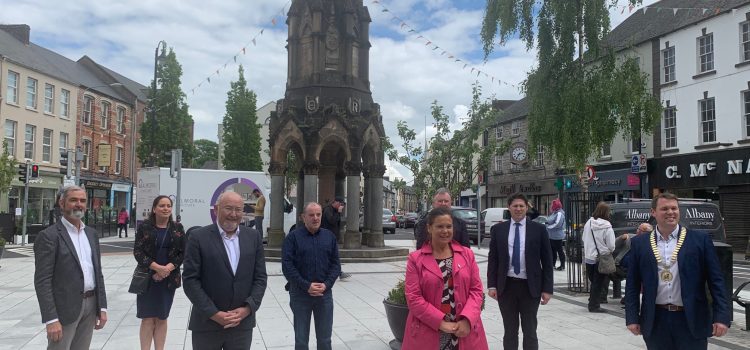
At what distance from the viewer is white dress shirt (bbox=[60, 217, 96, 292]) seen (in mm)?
4840

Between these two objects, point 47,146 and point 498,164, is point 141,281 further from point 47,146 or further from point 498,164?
point 498,164

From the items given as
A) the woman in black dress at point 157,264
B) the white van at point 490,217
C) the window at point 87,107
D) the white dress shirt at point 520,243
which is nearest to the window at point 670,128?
the white van at point 490,217

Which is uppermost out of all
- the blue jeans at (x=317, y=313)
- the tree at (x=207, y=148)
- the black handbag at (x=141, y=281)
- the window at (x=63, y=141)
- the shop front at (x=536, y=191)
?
the tree at (x=207, y=148)

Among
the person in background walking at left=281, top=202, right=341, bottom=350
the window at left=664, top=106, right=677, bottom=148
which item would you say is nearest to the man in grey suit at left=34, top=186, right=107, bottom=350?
the person in background walking at left=281, top=202, right=341, bottom=350

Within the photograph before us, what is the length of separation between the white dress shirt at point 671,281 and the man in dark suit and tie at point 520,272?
1.50 meters

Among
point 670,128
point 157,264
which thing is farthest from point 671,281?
point 670,128

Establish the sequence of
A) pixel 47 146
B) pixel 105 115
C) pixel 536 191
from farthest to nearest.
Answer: pixel 105 115 < pixel 536 191 < pixel 47 146

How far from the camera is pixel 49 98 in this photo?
4003cm

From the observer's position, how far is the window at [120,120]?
4906 cm

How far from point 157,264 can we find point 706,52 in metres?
27.2

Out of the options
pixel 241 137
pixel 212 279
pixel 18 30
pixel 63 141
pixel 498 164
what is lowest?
pixel 212 279

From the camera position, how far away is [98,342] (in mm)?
7273

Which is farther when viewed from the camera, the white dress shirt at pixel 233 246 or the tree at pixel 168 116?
the tree at pixel 168 116

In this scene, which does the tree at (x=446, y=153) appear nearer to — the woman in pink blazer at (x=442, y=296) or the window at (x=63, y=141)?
the woman in pink blazer at (x=442, y=296)
